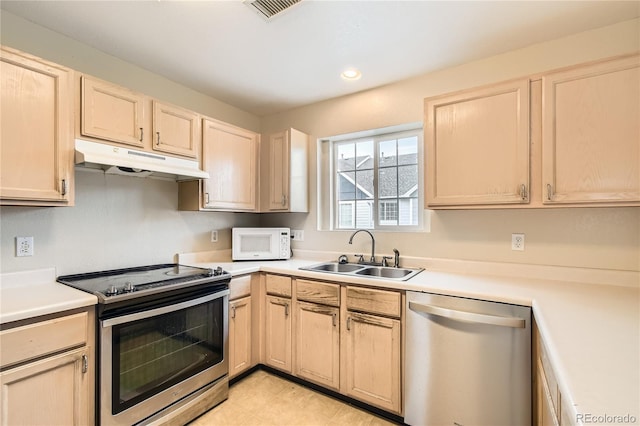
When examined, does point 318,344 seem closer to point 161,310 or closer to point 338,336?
point 338,336

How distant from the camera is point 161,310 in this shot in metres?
1.73

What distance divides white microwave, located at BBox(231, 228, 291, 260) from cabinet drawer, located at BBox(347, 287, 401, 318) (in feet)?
3.25

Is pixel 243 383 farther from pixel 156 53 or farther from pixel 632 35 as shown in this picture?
pixel 632 35

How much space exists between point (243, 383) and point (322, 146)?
2.24 meters

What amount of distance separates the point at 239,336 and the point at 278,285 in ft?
1.59

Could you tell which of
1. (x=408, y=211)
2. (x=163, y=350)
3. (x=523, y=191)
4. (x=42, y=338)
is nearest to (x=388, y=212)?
(x=408, y=211)

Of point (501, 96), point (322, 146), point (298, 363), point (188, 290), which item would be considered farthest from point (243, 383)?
point (501, 96)

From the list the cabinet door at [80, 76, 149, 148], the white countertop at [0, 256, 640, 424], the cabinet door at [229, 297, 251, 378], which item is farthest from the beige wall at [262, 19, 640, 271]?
the cabinet door at [80, 76, 149, 148]

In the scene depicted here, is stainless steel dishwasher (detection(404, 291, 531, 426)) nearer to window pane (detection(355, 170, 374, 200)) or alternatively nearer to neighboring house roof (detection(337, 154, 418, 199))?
neighboring house roof (detection(337, 154, 418, 199))

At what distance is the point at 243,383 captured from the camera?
2.34 m

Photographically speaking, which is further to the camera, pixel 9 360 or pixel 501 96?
pixel 501 96

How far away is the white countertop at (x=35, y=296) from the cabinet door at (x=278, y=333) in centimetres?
123

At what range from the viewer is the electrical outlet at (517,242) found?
2.03 metres

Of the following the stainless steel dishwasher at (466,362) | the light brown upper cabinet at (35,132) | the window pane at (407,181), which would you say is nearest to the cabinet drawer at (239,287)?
the light brown upper cabinet at (35,132)
